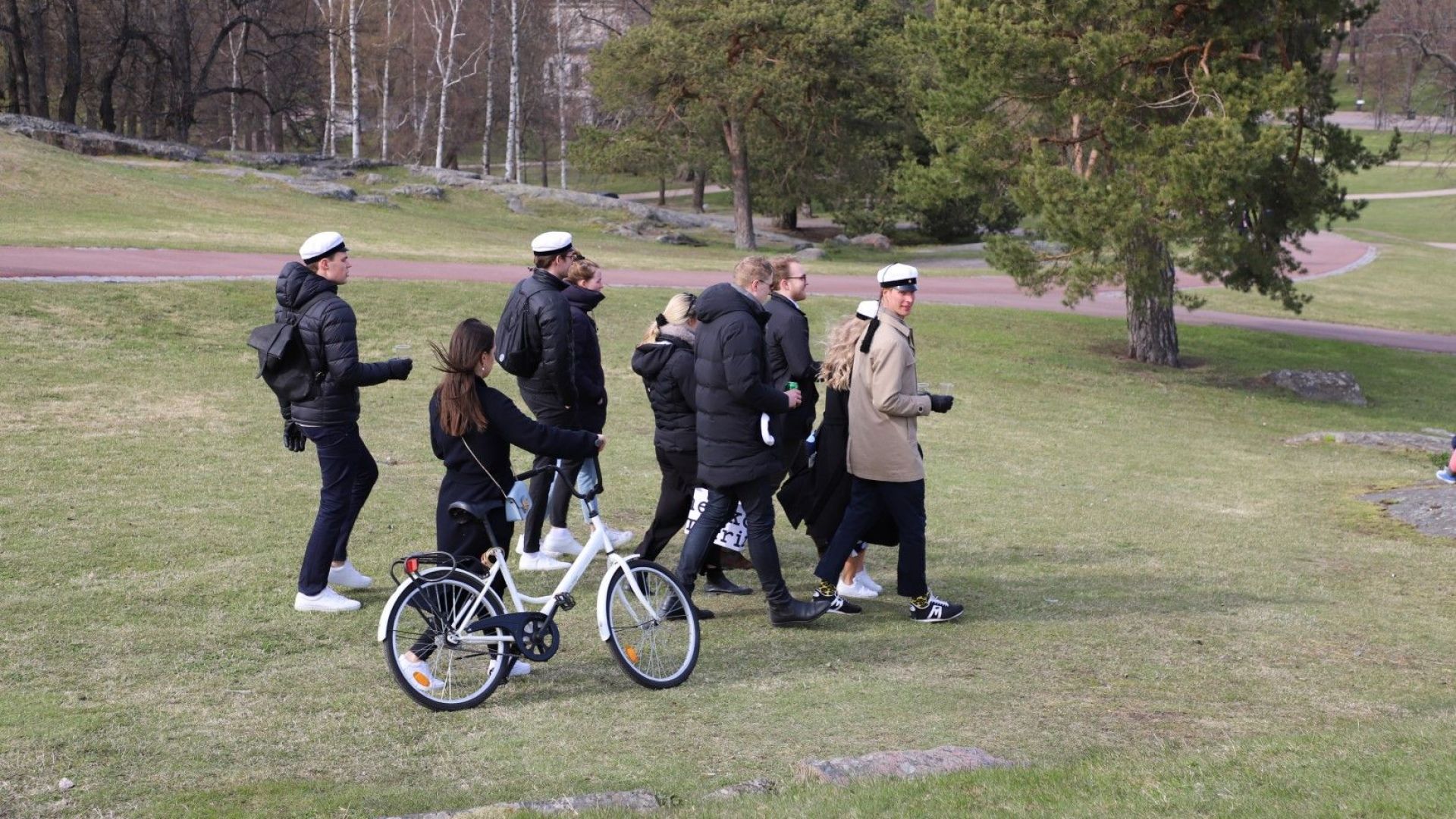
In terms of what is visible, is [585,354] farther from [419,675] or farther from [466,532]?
[419,675]

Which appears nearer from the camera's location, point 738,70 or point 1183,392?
point 1183,392

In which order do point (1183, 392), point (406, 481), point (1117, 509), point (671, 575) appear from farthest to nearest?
point (1183, 392) → point (1117, 509) → point (406, 481) → point (671, 575)

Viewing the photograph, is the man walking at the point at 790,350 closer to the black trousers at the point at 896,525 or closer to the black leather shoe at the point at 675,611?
the black trousers at the point at 896,525

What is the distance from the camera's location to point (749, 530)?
721cm

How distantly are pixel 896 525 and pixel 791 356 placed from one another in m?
1.12

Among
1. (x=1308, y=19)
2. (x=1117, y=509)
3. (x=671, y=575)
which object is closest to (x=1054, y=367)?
(x=1308, y=19)

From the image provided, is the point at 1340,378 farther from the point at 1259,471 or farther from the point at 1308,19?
the point at 1259,471

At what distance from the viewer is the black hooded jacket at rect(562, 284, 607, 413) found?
808 centimetres

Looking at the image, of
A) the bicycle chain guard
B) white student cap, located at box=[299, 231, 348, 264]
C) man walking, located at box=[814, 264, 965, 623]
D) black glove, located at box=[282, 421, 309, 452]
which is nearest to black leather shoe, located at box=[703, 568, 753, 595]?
man walking, located at box=[814, 264, 965, 623]

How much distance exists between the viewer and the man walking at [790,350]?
7.68 metres

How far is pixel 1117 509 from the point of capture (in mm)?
11945

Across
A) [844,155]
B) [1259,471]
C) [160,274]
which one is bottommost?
[1259,471]

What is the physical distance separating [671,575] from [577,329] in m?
2.27

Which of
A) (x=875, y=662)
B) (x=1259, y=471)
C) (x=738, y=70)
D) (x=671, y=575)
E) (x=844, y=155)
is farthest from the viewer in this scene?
(x=844, y=155)
